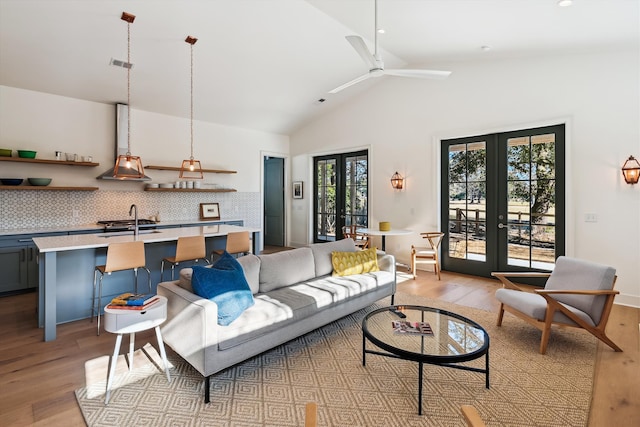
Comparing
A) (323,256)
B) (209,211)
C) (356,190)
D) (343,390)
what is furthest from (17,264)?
(356,190)

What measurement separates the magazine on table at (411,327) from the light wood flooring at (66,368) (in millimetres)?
1030

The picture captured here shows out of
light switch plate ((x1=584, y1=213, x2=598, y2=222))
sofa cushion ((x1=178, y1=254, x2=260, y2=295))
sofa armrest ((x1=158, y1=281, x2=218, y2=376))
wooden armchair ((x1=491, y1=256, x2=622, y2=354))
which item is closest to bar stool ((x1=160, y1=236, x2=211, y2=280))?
sofa cushion ((x1=178, y1=254, x2=260, y2=295))

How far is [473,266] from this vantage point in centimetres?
557

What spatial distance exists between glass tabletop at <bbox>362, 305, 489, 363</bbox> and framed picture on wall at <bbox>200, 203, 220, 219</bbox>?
4.95m

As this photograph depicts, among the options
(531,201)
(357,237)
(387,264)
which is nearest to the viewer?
(387,264)

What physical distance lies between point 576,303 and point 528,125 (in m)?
2.86

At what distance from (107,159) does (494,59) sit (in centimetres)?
644

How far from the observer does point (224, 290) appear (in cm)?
242

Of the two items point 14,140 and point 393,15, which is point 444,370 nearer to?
point 393,15

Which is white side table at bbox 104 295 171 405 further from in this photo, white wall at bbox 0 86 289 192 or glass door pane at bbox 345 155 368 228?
glass door pane at bbox 345 155 368 228

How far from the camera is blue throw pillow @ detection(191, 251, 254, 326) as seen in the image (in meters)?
2.34

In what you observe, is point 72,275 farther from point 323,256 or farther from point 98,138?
point 98,138

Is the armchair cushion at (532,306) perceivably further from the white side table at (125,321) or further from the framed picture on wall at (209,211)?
the framed picture on wall at (209,211)

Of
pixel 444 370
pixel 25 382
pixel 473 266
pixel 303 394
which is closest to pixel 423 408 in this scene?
pixel 444 370
